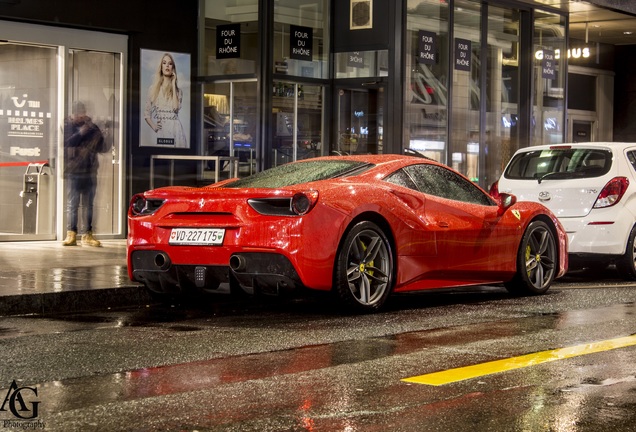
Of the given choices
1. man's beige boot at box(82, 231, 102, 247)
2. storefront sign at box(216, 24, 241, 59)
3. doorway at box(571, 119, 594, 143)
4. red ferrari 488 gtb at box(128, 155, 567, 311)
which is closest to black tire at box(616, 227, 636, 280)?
red ferrari 488 gtb at box(128, 155, 567, 311)

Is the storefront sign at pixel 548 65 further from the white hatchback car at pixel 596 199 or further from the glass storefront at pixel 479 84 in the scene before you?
the white hatchback car at pixel 596 199

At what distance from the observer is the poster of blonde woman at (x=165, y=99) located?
55.0ft

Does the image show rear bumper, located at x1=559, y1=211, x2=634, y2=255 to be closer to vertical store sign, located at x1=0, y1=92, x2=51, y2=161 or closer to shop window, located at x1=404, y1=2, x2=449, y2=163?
shop window, located at x1=404, y1=2, x2=449, y2=163

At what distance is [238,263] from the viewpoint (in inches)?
326

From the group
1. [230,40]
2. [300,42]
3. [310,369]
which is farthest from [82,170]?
[310,369]

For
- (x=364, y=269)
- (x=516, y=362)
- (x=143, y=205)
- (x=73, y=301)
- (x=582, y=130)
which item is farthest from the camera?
(x=582, y=130)

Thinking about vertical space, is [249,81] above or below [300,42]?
below

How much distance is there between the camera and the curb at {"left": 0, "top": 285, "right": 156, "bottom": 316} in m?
8.88

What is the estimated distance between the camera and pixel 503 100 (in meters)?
21.4

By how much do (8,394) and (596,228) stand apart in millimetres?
8208

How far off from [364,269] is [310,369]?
268 cm

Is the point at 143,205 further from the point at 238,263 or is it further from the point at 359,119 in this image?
the point at 359,119

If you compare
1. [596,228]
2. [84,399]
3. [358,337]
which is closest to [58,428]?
[84,399]

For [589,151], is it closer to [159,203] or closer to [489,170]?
[159,203]
